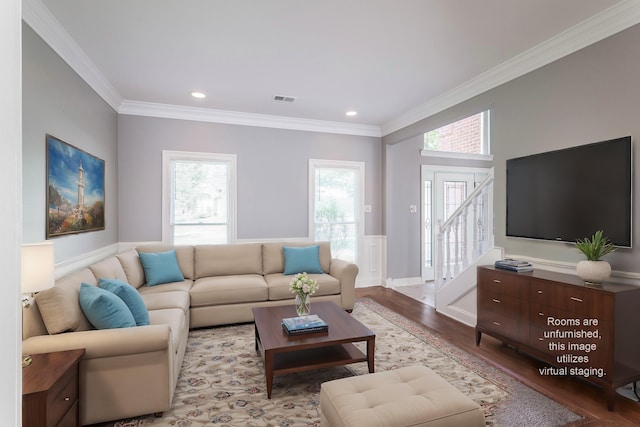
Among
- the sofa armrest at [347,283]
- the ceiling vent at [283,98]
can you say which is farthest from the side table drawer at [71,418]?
the ceiling vent at [283,98]

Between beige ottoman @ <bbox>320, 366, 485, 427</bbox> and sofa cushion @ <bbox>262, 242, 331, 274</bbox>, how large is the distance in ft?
8.81

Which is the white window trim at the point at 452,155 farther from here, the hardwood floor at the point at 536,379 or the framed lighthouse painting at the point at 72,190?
the framed lighthouse painting at the point at 72,190

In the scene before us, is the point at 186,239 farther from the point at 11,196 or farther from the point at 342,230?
the point at 11,196

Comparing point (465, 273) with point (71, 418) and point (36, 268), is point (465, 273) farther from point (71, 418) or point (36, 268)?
point (36, 268)

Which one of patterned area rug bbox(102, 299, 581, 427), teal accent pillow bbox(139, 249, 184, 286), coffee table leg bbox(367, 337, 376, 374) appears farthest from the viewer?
teal accent pillow bbox(139, 249, 184, 286)

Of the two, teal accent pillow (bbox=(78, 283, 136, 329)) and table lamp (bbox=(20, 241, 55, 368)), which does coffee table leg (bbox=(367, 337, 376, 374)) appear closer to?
teal accent pillow (bbox=(78, 283, 136, 329))

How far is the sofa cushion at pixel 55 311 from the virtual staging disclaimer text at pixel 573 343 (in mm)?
3349

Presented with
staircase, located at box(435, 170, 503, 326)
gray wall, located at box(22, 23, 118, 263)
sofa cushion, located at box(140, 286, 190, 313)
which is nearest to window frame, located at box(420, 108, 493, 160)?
staircase, located at box(435, 170, 503, 326)

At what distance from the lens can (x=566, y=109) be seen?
9.25 feet

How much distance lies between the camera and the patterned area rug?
210cm

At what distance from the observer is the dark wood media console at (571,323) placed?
85.8 inches

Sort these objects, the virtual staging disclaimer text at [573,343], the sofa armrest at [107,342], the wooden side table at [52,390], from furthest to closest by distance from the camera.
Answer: the virtual staging disclaimer text at [573,343] < the sofa armrest at [107,342] < the wooden side table at [52,390]

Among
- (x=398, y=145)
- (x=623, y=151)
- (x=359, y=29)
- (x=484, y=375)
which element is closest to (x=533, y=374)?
(x=484, y=375)

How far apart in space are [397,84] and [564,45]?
1549 millimetres
